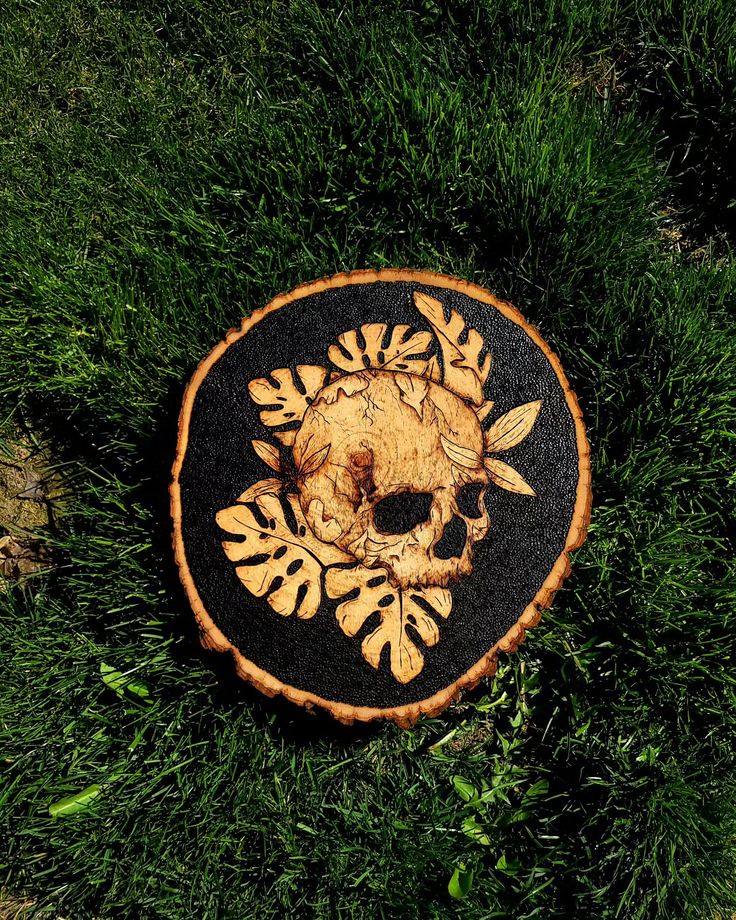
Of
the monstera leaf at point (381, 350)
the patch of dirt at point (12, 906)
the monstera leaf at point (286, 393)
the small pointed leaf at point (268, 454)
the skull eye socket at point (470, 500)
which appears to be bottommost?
the patch of dirt at point (12, 906)

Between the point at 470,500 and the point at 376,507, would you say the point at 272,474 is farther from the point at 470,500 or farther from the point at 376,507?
the point at 470,500

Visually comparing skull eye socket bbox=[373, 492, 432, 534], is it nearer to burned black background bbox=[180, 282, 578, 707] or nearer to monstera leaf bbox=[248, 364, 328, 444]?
burned black background bbox=[180, 282, 578, 707]

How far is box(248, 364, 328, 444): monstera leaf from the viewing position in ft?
6.36

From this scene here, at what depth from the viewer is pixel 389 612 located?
1.84 m

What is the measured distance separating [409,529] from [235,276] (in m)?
1.14

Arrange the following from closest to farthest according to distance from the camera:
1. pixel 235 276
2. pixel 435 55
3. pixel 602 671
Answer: pixel 602 671 < pixel 235 276 < pixel 435 55

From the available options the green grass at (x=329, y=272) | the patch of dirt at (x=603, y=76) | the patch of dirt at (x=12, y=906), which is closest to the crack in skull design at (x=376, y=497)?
the green grass at (x=329, y=272)

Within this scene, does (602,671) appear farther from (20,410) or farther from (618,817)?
(20,410)

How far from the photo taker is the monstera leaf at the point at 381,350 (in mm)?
1968

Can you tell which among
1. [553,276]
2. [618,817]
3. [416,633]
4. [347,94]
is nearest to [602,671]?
[618,817]

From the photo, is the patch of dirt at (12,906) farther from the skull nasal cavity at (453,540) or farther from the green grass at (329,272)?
the skull nasal cavity at (453,540)

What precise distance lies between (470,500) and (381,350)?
0.47m

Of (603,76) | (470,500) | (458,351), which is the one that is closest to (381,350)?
(458,351)

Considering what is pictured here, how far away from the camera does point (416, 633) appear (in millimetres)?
1854
